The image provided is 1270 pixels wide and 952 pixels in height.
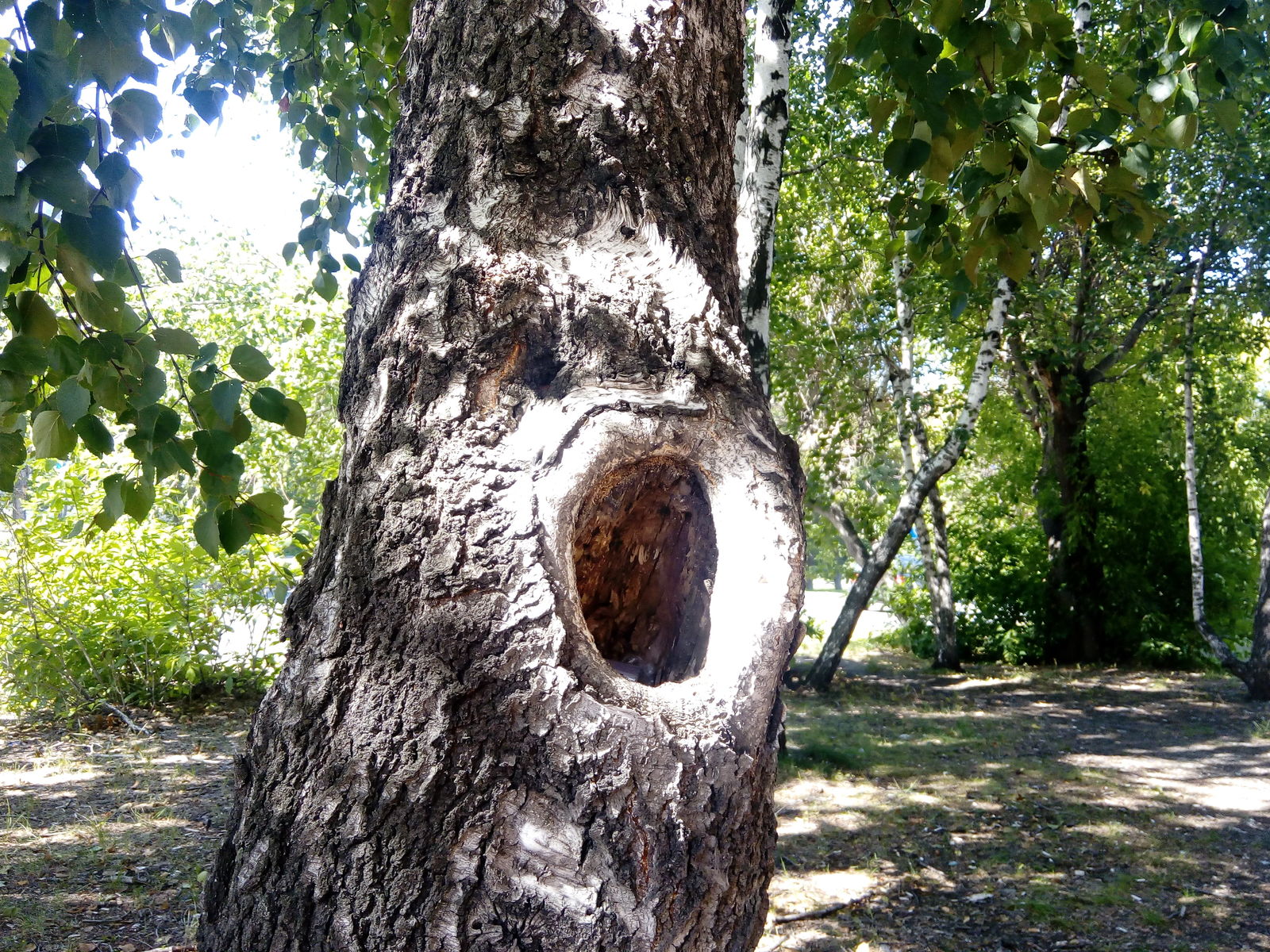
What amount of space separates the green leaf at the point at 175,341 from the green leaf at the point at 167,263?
120 millimetres

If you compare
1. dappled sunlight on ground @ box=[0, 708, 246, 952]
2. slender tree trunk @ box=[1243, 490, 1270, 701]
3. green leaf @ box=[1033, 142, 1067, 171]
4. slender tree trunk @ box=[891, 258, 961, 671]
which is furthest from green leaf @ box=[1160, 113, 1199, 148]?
slender tree trunk @ box=[1243, 490, 1270, 701]

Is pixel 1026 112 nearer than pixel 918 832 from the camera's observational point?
Yes

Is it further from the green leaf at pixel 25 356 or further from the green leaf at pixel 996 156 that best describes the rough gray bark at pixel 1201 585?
the green leaf at pixel 25 356

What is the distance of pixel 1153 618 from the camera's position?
1153 cm

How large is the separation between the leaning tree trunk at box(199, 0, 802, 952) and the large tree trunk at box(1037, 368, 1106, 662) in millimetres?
11070

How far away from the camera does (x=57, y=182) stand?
1536mm

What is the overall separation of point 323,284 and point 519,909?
2802mm

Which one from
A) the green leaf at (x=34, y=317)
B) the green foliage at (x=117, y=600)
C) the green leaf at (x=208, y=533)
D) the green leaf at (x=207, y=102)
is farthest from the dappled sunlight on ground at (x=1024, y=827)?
the green foliage at (x=117, y=600)

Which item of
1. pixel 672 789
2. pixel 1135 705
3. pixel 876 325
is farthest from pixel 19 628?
pixel 1135 705

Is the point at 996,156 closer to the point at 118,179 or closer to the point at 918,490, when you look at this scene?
the point at 118,179

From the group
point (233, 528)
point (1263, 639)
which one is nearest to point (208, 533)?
point (233, 528)

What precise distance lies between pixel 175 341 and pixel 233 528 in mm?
475

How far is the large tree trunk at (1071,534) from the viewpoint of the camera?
38.2 ft

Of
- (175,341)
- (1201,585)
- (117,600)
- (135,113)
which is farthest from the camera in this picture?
(1201,585)
